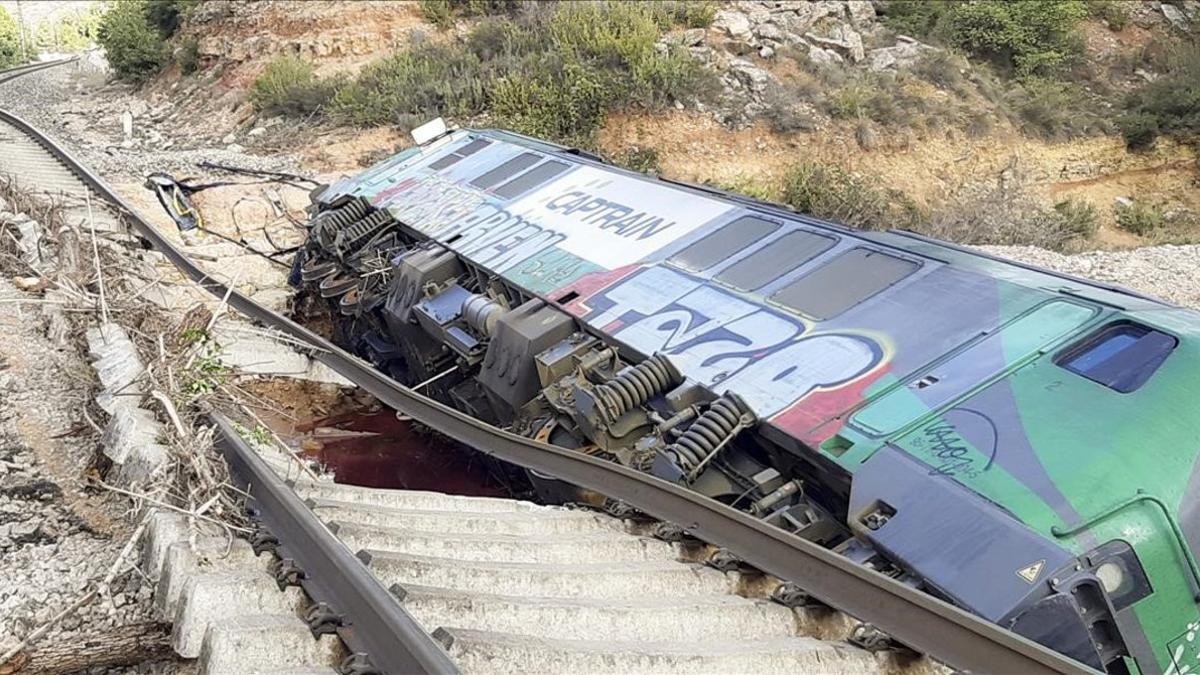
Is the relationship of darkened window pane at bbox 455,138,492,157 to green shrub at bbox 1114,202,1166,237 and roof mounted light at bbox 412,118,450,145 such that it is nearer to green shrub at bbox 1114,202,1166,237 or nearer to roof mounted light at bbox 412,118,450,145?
roof mounted light at bbox 412,118,450,145

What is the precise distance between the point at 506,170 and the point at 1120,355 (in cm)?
749

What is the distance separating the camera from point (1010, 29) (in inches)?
1031

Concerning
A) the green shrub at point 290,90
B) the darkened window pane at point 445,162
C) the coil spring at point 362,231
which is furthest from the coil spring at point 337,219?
the green shrub at point 290,90

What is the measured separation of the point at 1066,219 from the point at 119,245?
1681 centimetres

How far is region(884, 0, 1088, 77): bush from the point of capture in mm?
25891

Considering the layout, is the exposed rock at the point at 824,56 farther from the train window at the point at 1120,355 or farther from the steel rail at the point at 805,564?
the train window at the point at 1120,355

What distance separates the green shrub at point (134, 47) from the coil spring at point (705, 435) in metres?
30.0

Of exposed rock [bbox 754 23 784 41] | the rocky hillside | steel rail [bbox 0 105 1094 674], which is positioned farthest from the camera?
exposed rock [bbox 754 23 784 41]

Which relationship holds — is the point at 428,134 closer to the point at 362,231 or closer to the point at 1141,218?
the point at 362,231

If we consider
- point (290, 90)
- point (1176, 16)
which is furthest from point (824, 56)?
point (1176, 16)

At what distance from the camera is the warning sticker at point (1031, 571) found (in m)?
4.02

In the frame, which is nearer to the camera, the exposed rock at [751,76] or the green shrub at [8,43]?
the exposed rock at [751,76]

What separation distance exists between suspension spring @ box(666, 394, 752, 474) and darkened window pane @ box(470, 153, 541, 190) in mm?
5954

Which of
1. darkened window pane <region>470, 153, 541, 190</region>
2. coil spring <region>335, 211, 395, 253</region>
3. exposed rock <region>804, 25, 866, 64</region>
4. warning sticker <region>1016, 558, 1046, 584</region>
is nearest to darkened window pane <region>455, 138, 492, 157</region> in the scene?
darkened window pane <region>470, 153, 541, 190</region>
